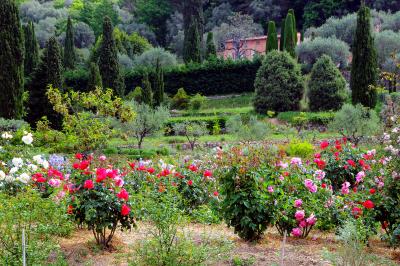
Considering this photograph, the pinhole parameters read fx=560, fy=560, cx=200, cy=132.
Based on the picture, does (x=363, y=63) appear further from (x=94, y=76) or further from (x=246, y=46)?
(x=246, y=46)

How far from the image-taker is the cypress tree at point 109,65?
2453cm

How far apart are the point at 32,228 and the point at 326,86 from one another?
18323 mm

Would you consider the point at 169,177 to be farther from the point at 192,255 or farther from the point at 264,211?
the point at 192,255

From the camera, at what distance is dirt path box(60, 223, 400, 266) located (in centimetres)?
530

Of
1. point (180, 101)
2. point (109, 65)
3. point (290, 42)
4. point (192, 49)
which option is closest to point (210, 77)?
point (192, 49)

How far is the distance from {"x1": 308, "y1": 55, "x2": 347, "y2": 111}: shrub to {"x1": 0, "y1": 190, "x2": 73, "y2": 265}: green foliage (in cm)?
1806

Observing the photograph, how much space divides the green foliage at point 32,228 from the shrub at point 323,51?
84.7 feet

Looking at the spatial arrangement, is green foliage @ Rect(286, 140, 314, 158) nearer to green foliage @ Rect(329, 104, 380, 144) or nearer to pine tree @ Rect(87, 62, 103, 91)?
green foliage @ Rect(329, 104, 380, 144)

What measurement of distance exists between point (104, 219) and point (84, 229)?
122cm

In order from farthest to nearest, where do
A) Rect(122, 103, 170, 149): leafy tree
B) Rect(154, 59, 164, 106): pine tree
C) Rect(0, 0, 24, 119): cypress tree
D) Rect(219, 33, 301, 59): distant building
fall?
Rect(219, 33, 301, 59): distant building, Rect(154, 59, 164, 106): pine tree, Rect(0, 0, 24, 119): cypress tree, Rect(122, 103, 170, 149): leafy tree

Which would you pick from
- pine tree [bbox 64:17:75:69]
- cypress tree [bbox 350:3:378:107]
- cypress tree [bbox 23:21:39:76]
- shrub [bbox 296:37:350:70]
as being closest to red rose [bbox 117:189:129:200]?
cypress tree [bbox 350:3:378:107]

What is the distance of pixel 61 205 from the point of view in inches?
218

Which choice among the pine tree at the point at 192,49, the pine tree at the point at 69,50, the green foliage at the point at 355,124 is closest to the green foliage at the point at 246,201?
the green foliage at the point at 355,124

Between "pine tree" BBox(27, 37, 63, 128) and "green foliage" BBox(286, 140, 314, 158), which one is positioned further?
"pine tree" BBox(27, 37, 63, 128)
